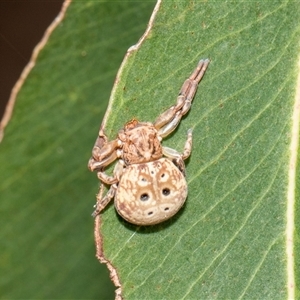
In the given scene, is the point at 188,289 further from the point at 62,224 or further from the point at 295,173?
the point at 62,224

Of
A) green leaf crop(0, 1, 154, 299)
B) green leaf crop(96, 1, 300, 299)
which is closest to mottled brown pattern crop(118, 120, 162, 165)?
green leaf crop(96, 1, 300, 299)

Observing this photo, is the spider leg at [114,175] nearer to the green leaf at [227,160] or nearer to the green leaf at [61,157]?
the green leaf at [227,160]

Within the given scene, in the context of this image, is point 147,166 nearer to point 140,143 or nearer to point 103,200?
point 140,143

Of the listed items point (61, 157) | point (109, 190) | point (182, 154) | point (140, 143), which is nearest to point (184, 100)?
point (182, 154)

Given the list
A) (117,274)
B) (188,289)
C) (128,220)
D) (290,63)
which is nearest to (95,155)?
(128,220)

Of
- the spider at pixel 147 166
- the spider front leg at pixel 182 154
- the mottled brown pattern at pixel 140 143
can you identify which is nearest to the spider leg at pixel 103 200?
the spider at pixel 147 166
